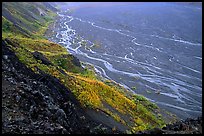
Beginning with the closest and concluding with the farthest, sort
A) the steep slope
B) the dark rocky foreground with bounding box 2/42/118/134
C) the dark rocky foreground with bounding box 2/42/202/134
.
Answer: the dark rocky foreground with bounding box 2/42/118/134, the dark rocky foreground with bounding box 2/42/202/134, the steep slope

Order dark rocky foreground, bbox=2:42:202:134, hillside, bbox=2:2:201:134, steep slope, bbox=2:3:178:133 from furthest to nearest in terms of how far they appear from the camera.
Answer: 1. steep slope, bbox=2:3:178:133
2. hillside, bbox=2:2:201:134
3. dark rocky foreground, bbox=2:42:202:134

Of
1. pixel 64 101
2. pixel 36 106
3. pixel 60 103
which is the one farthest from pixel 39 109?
pixel 64 101

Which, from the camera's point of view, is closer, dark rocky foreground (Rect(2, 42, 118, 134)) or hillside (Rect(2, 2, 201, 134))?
dark rocky foreground (Rect(2, 42, 118, 134))

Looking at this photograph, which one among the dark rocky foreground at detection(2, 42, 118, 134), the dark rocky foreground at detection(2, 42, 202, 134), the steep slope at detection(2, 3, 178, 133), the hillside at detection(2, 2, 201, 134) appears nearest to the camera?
the dark rocky foreground at detection(2, 42, 118, 134)

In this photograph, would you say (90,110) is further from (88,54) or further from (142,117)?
(88,54)

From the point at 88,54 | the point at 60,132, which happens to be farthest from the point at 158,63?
the point at 60,132

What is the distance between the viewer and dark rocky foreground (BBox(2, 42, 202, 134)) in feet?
66.9

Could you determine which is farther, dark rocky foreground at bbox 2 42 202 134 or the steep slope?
the steep slope

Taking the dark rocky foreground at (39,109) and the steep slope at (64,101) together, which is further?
the steep slope at (64,101)

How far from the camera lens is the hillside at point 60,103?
21766 millimetres

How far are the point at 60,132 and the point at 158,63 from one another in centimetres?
5003

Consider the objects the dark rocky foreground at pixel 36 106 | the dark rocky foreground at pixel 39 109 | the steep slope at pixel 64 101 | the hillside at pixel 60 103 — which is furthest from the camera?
the steep slope at pixel 64 101

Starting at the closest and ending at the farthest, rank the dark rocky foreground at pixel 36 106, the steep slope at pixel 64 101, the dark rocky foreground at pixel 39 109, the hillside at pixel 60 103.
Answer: the dark rocky foreground at pixel 36 106 < the dark rocky foreground at pixel 39 109 < the hillside at pixel 60 103 < the steep slope at pixel 64 101

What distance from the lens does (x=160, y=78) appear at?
60188 mm
